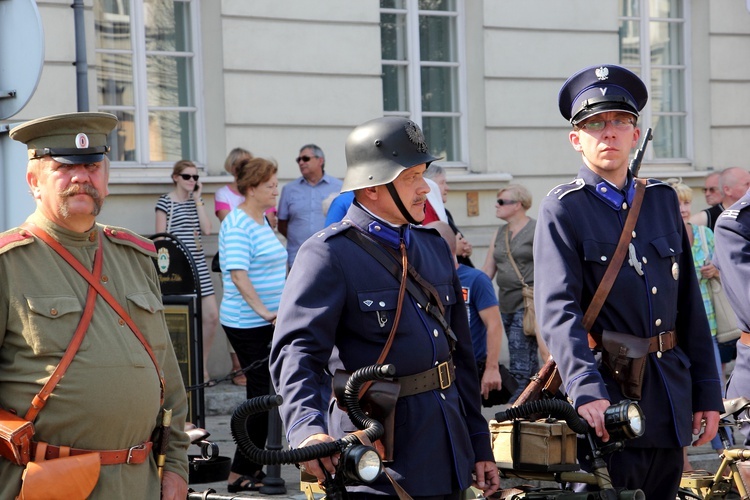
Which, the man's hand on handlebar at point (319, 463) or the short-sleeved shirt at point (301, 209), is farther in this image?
the short-sleeved shirt at point (301, 209)

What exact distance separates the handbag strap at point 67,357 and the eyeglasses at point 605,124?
6.73 ft

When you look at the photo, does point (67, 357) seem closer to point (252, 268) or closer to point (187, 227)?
point (252, 268)

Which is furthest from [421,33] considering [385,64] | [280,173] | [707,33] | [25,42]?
[25,42]

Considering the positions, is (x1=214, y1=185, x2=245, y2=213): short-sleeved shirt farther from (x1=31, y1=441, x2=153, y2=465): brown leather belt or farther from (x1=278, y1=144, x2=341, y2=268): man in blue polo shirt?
(x1=31, y1=441, x2=153, y2=465): brown leather belt

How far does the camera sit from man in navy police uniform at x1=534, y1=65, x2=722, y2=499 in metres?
4.76

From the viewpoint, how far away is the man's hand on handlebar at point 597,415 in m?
4.56

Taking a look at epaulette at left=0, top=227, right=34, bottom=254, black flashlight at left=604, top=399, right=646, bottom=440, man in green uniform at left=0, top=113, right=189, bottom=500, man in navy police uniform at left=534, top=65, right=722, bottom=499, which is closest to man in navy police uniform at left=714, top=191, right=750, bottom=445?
man in navy police uniform at left=534, top=65, right=722, bottom=499

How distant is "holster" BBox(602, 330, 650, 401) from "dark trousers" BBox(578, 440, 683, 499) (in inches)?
8.6

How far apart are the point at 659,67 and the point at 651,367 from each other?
34.5 ft

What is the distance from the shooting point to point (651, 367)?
485 centimetres

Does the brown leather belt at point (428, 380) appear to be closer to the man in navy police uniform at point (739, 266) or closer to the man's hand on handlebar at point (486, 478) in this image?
the man's hand on handlebar at point (486, 478)

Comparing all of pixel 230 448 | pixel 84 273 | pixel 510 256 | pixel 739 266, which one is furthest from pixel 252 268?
pixel 84 273

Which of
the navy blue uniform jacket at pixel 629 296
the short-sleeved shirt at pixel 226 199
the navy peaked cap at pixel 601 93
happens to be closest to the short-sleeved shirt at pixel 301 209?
the short-sleeved shirt at pixel 226 199

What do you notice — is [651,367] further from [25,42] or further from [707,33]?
[707,33]
